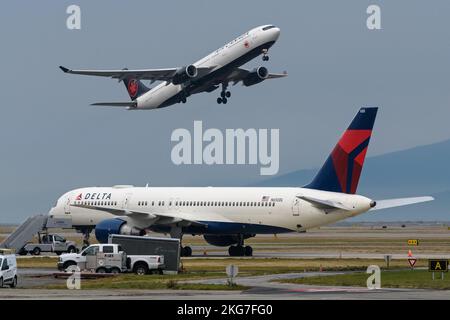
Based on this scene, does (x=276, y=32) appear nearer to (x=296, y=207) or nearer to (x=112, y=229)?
(x=296, y=207)

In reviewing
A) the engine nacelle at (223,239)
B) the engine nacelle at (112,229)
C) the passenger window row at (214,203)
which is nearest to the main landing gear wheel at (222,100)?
the passenger window row at (214,203)

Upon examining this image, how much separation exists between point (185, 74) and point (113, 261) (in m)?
39.5

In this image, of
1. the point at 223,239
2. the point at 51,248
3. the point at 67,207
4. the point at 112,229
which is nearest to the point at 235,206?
the point at 223,239

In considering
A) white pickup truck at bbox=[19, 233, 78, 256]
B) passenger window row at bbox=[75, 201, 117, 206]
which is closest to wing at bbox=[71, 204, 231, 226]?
passenger window row at bbox=[75, 201, 117, 206]

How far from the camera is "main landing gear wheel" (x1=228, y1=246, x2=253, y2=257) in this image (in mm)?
79000

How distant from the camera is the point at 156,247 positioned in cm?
5984

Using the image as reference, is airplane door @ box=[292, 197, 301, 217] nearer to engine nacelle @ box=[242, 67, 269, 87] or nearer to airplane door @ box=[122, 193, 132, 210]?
airplane door @ box=[122, 193, 132, 210]

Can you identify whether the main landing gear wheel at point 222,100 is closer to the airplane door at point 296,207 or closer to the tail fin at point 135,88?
the tail fin at point 135,88

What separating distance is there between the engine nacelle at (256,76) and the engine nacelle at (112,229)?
907 inches

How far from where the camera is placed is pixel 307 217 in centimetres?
7500

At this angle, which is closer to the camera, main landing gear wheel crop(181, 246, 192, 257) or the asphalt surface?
the asphalt surface
